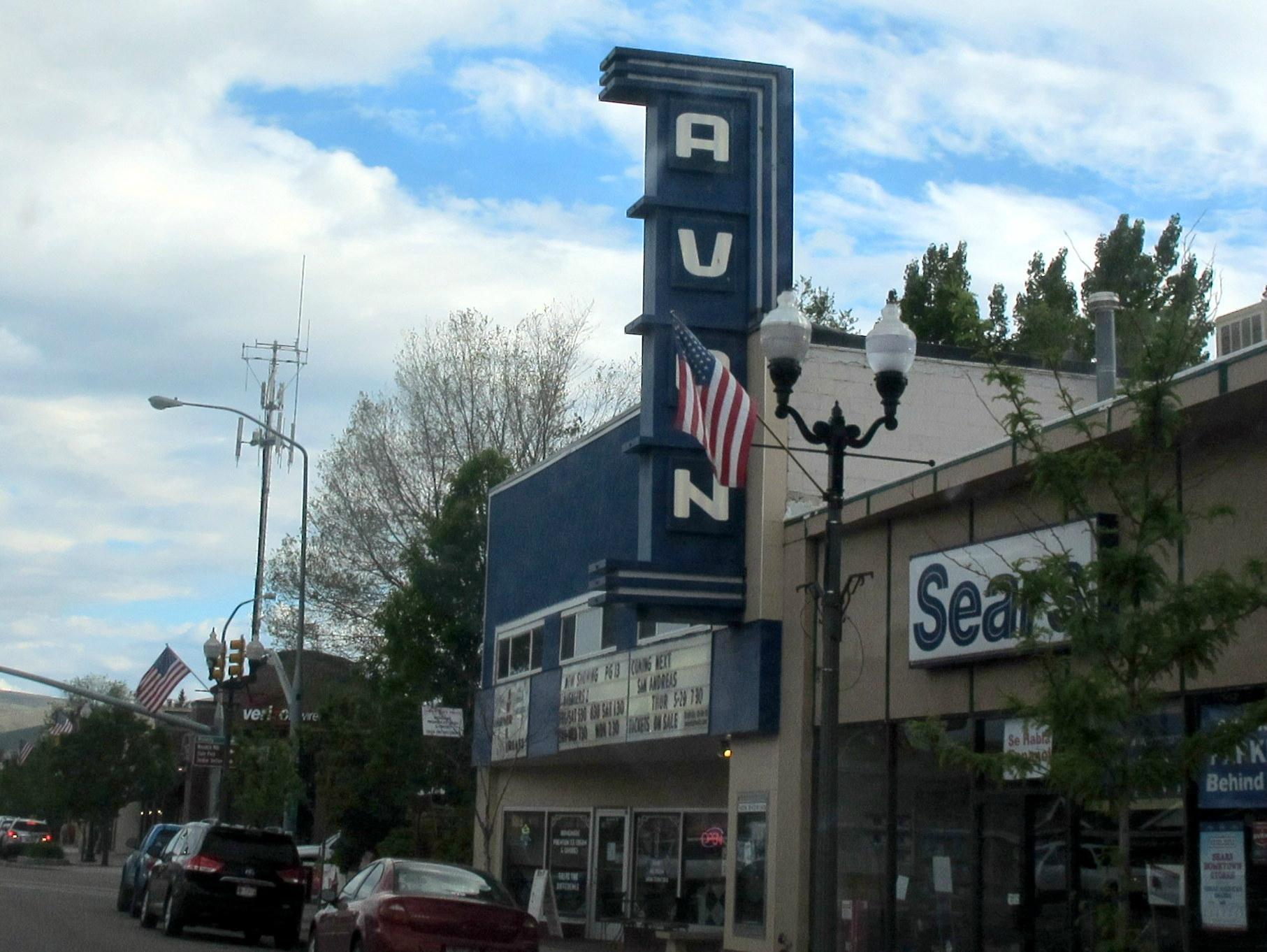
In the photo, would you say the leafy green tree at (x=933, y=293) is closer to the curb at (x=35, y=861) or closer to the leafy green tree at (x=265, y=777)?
the leafy green tree at (x=265, y=777)

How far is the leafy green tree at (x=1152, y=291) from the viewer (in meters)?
9.95

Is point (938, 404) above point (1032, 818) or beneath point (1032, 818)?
above

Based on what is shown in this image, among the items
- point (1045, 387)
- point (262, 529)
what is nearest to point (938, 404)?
point (1045, 387)

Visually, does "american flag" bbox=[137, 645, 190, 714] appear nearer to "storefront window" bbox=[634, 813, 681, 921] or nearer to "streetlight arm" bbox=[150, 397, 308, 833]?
"streetlight arm" bbox=[150, 397, 308, 833]

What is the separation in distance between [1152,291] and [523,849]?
20.2 m

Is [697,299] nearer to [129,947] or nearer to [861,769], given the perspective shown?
[861,769]

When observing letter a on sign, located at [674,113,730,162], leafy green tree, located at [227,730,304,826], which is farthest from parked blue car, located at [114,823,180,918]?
letter a on sign, located at [674,113,730,162]

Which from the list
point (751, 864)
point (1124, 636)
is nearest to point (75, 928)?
point (751, 864)

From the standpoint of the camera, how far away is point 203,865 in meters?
23.4

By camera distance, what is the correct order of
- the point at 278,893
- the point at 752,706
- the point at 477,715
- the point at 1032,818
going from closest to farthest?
the point at 1032,818 < the point at 752,706 < the point at 278,893 < the point at 477,715

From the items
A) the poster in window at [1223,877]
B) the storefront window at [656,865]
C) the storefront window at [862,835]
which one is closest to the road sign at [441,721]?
the storefront window at [656,865]

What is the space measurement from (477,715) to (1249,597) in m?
22.8

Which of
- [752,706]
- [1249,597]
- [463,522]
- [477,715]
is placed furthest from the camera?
[463,522]

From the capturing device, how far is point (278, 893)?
2356cm
